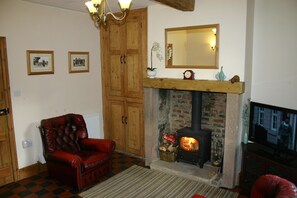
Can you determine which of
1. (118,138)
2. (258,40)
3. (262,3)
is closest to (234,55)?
(258,40)

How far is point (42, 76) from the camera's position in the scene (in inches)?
167

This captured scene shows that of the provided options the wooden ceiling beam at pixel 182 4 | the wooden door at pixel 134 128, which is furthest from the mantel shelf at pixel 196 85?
the wooden ceiling beam at pixel 182 4

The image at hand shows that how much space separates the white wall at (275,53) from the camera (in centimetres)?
348

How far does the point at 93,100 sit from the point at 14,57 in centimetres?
173

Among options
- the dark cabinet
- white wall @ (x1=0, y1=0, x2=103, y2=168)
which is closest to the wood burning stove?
the dark cabinet

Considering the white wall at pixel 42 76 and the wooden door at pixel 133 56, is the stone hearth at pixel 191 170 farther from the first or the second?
the white wall at pixel 42 76

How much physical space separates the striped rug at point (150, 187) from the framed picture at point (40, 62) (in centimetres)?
208

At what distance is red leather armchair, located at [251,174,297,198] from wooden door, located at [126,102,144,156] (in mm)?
2845

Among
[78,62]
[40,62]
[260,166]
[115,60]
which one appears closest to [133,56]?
[115,60]

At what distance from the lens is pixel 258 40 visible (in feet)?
12.3

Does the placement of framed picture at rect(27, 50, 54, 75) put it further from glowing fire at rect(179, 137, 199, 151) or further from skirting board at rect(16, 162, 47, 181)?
glowing fire at rect(179, 137, 199, 151)

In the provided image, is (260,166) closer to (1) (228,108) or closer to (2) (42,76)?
(1) (228,108)

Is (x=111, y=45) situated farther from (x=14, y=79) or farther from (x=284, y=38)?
(x=284, y=38)

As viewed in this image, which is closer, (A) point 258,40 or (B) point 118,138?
(A) point 258,40
